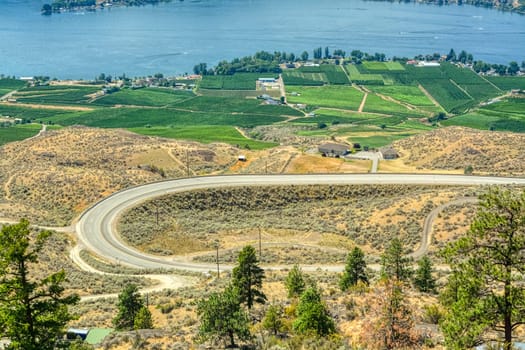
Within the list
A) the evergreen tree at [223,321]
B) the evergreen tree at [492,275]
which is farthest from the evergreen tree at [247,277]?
the evergreen tree at [492,275]

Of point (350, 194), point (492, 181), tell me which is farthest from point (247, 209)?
point (492, 181)

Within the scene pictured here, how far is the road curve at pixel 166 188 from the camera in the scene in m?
53.6

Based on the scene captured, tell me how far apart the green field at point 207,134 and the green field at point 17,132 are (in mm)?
20886

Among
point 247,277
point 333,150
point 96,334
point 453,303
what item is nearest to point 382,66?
point 333,150

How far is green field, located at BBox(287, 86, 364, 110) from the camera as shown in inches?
5979

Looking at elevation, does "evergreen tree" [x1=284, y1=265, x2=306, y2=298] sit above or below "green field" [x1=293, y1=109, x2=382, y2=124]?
above

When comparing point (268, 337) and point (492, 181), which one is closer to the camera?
point (268, 337)

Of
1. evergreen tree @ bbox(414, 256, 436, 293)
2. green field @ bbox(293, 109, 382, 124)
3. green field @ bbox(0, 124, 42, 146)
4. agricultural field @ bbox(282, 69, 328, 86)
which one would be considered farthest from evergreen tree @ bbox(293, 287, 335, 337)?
agricultural field @ bbox(282, 69, 328, 86)

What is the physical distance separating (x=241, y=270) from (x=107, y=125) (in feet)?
347

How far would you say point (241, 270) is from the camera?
34.1 metres

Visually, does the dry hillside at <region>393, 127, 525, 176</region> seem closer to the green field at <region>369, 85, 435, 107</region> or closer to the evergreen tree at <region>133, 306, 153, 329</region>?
the evergreen tree at <region>133, 306, 153, 329</region>

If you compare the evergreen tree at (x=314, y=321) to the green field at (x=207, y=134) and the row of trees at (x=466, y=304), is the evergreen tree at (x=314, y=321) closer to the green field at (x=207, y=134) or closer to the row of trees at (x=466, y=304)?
the row of trees at (x=466, y=304)

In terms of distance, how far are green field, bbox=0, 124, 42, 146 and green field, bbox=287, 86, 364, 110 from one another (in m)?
66.4

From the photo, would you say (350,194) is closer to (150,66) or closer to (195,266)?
(195,266)
